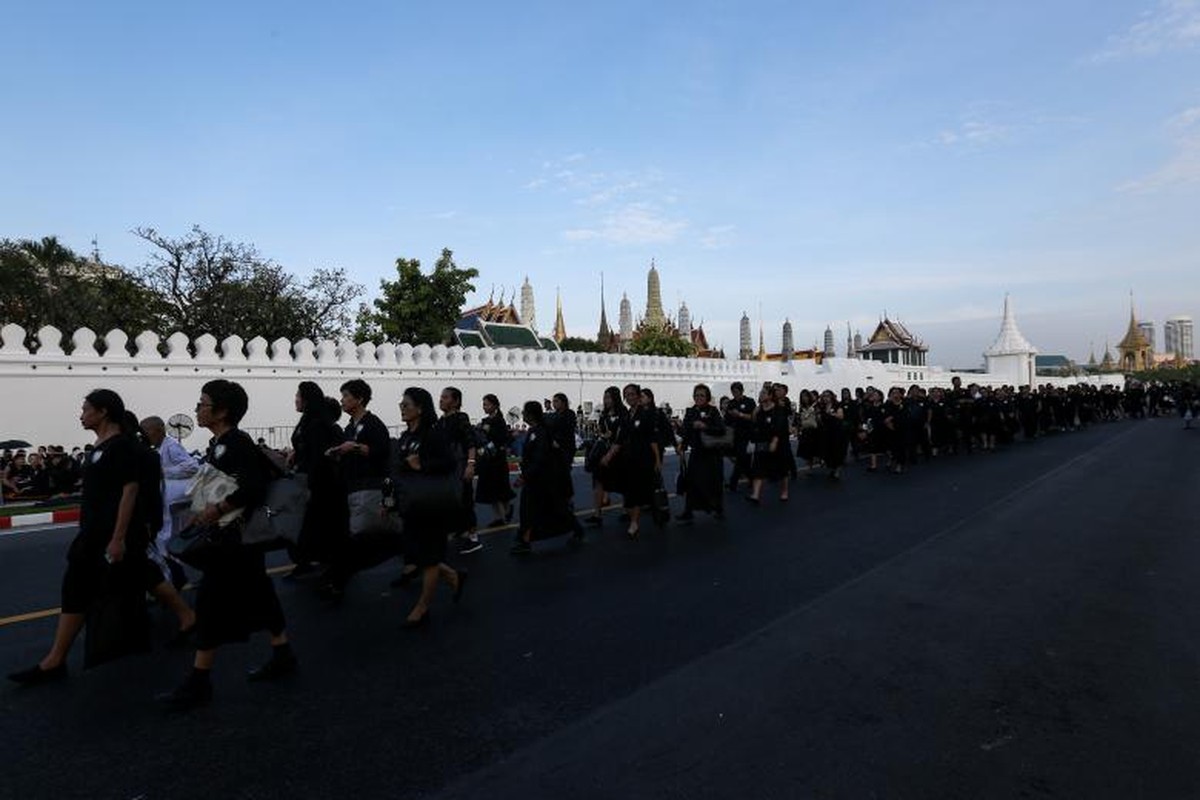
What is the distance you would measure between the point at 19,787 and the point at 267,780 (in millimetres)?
985

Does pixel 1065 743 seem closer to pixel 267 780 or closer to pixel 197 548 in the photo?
pixel 267 780

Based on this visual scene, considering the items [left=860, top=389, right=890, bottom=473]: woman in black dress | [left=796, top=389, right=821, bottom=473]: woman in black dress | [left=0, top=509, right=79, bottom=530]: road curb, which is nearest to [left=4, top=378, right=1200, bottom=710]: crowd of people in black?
[left=796, top=389, right=821, bottom=473]: woman in black dress

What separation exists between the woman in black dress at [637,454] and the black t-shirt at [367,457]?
3.37m

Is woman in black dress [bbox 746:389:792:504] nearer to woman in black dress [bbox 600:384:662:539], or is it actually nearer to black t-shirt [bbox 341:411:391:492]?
woman in black dress [bbox 600:384:662:539]

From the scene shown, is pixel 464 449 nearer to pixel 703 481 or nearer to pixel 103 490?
pixel 703 481

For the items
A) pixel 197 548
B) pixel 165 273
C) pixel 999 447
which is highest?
pixel 165 273

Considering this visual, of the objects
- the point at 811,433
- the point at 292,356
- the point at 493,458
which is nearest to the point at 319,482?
the point at 493,458

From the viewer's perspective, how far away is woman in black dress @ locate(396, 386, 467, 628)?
523 cm

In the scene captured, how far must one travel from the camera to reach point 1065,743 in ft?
10.9

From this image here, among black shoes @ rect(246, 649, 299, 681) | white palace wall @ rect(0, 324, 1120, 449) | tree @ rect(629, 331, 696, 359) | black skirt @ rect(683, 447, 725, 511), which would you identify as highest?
tree @ rect(629, 331, 696, 359)

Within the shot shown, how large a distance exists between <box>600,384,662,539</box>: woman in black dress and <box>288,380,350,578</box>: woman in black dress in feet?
11.6

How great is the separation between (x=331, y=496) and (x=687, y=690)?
364 cm

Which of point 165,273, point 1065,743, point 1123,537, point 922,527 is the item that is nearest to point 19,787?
point 1065,743

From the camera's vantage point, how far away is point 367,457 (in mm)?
6254
